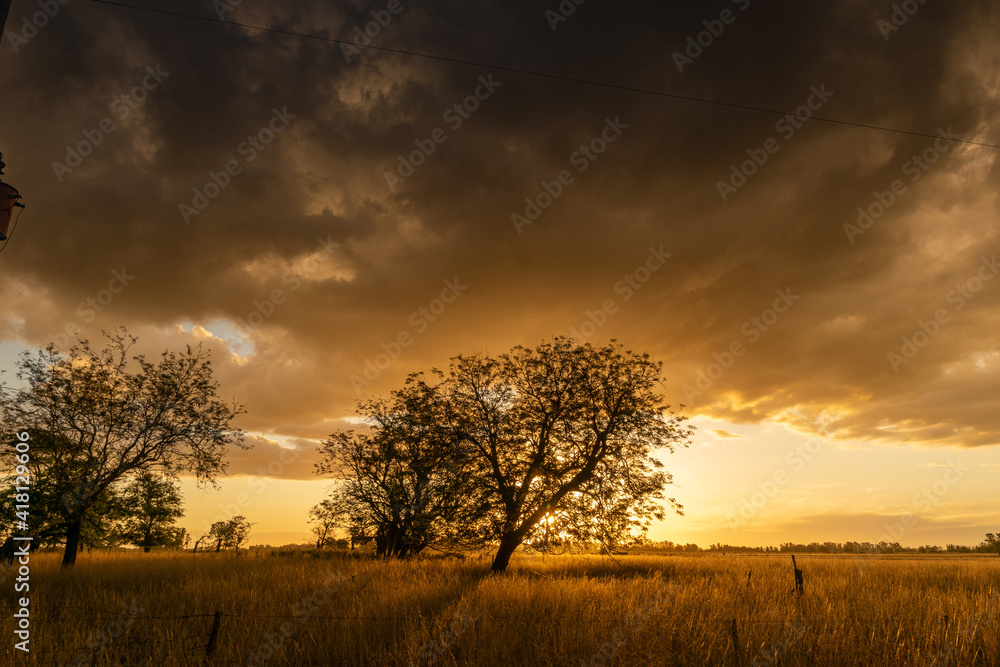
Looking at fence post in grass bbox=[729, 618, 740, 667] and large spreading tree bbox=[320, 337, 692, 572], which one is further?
large spreading tree bbox=[320, 337, 692, 572]

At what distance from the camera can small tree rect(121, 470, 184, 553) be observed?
75.0 feet

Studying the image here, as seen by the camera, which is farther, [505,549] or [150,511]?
[150,511]

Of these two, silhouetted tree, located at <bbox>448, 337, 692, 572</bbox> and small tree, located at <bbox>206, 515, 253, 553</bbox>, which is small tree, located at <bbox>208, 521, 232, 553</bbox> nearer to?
small tree, located at <bbox>206, 515, 253, 553</bbox>

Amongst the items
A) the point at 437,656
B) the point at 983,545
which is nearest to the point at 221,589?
the point at 437,656

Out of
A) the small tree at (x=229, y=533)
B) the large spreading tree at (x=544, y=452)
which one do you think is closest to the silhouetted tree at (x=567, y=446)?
the large spreading tree at (x=544, y=452)

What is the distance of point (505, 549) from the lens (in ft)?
72.4

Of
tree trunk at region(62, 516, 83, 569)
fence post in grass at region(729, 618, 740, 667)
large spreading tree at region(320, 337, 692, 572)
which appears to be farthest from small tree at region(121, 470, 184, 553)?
fence post in grass at region(729, 618, 740, 667)

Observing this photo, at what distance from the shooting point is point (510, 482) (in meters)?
21.7

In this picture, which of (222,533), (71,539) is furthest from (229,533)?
(71,539)

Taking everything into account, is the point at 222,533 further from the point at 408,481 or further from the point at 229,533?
the point at 408,481

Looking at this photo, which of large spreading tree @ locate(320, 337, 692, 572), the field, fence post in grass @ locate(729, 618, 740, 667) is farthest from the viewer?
large spreading tree @ locate(320, 337, 692, 572)

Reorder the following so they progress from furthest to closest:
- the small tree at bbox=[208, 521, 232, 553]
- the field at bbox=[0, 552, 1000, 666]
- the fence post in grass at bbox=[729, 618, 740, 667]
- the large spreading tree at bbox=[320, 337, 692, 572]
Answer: the small tree at bbox=[208, 521, 232, 553]
the large spreading tree at bbox=[320, 337, 692, 572]
the field at bbox=[0, 552, 1000, 666]
the fence post in grass at bbox=[729, 618, 740, 667]

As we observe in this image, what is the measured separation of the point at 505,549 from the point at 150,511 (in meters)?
26.4

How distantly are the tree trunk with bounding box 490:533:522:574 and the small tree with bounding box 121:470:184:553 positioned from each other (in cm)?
1562
